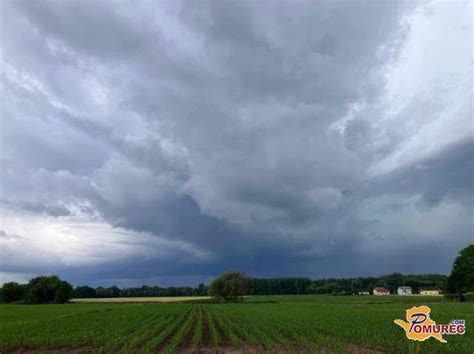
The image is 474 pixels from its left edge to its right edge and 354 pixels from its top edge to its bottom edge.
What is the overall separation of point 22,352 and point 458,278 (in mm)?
99584

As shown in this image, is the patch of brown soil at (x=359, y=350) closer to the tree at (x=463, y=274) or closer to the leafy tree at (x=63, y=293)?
the tree at (x=463, y=274)

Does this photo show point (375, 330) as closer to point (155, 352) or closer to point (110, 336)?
point (155, 352)

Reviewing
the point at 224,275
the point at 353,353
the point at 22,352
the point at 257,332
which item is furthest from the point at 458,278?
the point at 22,352

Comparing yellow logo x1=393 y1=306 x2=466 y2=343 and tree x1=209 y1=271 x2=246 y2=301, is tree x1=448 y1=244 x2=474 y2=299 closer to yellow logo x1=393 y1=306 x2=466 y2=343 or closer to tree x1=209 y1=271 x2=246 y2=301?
tree x1=209 y1=271 x2=246 y2=301

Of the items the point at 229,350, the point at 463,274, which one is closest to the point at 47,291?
the point at 463,274

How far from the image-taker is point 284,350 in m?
23.4

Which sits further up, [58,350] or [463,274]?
[463,274]

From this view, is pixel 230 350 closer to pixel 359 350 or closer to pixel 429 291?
pixel 359 350

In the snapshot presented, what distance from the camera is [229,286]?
139125mm

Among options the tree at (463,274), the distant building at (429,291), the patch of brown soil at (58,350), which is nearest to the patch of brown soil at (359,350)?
the patch of brown soil at (58,350)

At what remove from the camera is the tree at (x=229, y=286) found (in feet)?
456

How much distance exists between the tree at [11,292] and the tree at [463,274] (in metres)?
141

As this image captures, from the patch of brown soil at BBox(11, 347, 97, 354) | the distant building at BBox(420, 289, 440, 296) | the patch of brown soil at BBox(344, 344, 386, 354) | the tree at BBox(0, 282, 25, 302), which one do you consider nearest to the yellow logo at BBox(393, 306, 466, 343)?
the patch of brown soil at BBox(344, 344, 386, 354)

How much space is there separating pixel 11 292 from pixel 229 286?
3189 inches
